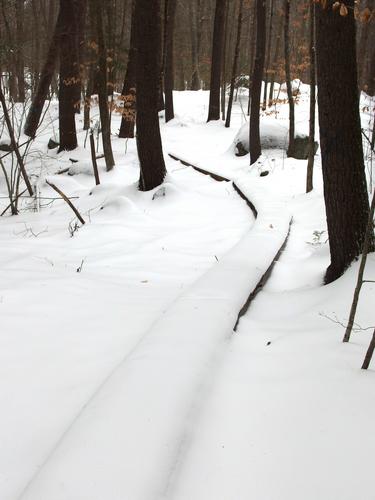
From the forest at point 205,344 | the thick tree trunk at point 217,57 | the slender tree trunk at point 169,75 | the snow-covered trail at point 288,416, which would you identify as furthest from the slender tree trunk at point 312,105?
the slender tree trunk at point 169,75

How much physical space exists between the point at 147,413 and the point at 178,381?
0.94ft

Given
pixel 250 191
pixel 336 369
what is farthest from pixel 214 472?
pixel 250 191

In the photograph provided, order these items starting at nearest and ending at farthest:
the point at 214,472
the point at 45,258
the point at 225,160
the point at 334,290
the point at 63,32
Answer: the point at 214,472 < the point at 334,290 < the point at 45,258 < the point at 63,32 < the point at 225,160

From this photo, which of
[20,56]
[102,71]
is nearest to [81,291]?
[102,71]

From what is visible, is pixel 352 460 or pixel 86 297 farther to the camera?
pixel 86 297

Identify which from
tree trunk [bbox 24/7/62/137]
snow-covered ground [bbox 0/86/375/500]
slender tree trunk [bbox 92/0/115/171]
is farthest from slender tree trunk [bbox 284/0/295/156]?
tree trunk [bbox 24/7/62/137]

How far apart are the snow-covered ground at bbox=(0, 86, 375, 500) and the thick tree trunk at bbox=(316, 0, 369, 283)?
0.29 meters

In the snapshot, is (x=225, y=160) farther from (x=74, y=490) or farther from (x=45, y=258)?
(x=74, y=490)

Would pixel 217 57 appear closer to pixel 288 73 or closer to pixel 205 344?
pixel 288 73

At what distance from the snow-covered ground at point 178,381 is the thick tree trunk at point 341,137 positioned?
0.97 feet

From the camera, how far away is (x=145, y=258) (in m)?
5.12

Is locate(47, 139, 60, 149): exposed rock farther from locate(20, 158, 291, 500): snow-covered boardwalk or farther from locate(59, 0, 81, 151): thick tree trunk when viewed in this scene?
locate(20, 158, 291, 500): snow-covered boardwalk

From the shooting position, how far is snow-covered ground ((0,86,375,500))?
1.68 m

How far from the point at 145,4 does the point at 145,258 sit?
201 inches
